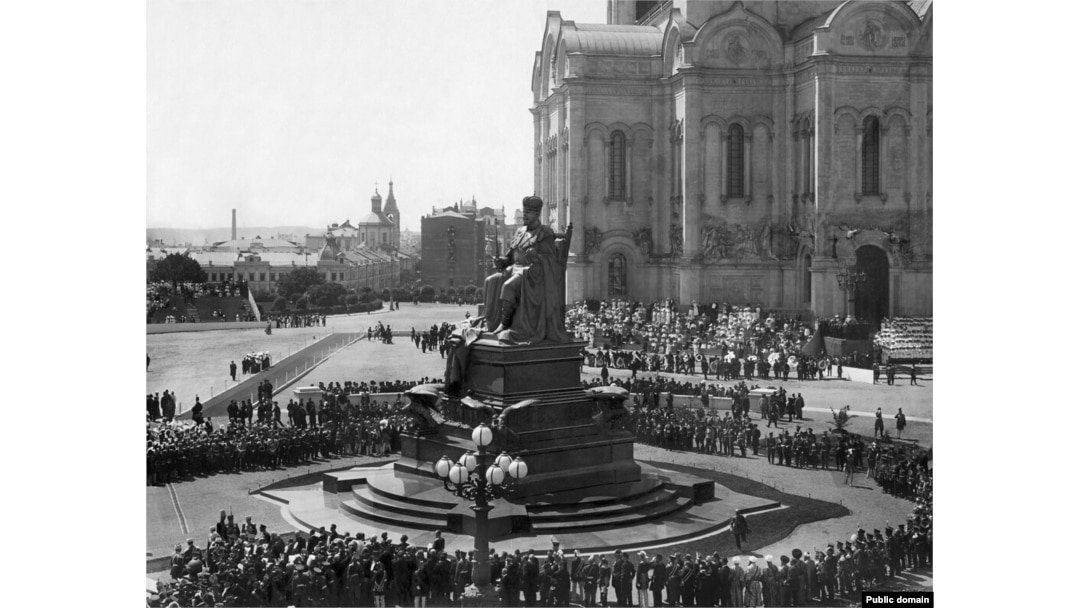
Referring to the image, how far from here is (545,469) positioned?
680 inches

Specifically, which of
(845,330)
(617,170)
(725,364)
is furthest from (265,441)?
(617,170)

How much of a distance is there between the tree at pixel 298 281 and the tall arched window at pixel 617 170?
41.7 ft

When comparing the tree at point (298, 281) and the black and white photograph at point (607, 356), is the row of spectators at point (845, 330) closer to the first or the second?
the black and white photograph at point (607, 356)

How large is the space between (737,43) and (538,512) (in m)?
30.3

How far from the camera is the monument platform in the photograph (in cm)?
1574

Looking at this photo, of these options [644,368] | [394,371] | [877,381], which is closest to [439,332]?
[394,371]

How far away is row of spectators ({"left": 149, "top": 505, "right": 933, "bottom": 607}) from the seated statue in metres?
4.19

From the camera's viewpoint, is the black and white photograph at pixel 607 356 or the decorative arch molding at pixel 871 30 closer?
the black and white photograph at pixel 607 356

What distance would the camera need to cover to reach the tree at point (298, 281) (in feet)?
145

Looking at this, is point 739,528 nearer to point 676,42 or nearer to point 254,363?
point 254,363

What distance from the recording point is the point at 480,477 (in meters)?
13.8

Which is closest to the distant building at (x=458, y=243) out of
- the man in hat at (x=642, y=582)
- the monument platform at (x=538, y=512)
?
the monument platform at (x=538, y=512)

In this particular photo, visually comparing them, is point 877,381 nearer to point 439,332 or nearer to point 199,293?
point 439,332

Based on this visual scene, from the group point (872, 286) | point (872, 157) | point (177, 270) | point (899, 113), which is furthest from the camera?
point (872, 157)
